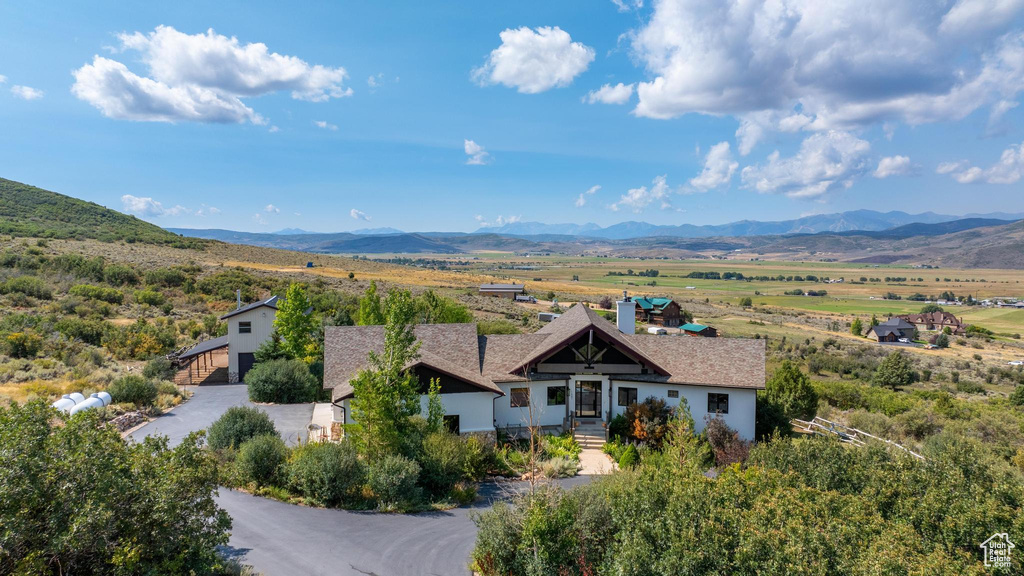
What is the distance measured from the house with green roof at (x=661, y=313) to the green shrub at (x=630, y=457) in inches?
2309

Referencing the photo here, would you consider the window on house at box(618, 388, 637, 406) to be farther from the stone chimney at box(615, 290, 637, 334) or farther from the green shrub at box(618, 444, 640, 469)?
the stone chimney at box(615, 290, 637, 334)

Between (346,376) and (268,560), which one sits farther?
(346,376)

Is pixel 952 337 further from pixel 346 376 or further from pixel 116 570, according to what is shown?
pixel 116 570

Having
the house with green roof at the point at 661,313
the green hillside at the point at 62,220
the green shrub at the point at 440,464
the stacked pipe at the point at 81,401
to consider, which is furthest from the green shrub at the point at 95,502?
the green hillside at the point at 62,220

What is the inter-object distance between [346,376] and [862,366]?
52100 millimetres

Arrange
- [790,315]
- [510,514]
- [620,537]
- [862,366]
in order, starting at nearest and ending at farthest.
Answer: [620,537] → [510,514] → [862,366] → [790,315]

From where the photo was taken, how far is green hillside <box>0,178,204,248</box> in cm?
8962

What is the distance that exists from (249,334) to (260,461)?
19.7 meters

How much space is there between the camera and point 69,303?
156ft

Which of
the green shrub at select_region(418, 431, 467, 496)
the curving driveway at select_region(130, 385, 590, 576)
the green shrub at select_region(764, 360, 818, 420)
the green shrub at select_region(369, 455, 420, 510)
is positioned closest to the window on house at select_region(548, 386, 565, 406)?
the curving driveway at select_region(130, 385, 590, 576)

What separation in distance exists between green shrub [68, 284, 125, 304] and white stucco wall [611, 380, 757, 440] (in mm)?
52617

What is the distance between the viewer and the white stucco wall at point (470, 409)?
23797 millimetres

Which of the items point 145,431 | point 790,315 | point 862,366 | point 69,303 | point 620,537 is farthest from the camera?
point 790,315

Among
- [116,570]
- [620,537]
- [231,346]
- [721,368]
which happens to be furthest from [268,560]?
[231,346]
